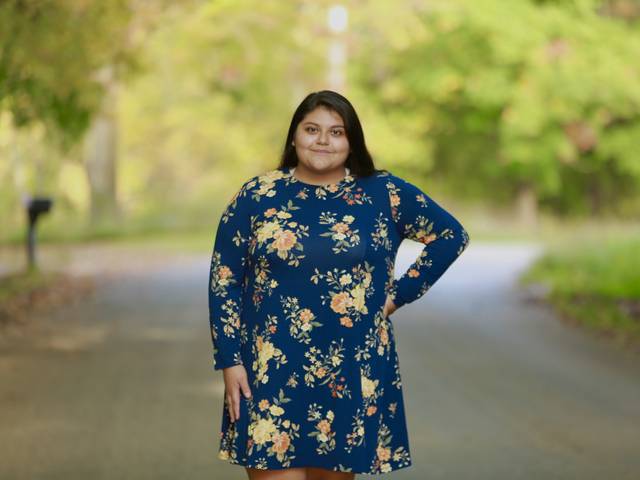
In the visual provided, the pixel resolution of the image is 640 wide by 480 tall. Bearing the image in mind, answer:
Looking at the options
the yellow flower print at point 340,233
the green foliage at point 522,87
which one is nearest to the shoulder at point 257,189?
the yellow flower print at point 340,233

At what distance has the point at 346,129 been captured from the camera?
15.3 ft

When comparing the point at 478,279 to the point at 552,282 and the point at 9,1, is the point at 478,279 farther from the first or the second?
the point at 9,1

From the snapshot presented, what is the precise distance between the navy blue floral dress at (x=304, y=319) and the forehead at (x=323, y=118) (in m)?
0.21

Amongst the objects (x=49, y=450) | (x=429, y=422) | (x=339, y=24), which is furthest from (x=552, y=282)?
(x=339, y=24)

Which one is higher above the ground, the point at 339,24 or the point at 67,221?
the point at 339,24

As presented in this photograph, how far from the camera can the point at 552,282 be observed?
731 inches

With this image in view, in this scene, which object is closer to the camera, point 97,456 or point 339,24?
point 97,456

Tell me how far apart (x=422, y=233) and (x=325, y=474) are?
933mm

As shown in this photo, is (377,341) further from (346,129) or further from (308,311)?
(346,129)

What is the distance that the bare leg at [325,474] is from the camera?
4.65 meters

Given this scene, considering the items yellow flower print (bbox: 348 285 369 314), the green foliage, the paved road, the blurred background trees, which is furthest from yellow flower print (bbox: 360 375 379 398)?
the green foliage

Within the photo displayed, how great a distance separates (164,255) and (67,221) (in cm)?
591

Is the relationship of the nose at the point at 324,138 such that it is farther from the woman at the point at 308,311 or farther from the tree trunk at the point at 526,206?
the tree trunk at the point at 526,206

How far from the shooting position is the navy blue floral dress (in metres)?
4.53
